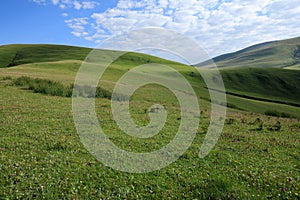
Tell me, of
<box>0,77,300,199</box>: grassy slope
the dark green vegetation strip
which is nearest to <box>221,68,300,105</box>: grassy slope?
the dark green vegetation strip

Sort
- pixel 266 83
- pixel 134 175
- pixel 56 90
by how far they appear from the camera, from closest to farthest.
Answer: pixel 134 175 < pixel 56 90 < pixel 266 83

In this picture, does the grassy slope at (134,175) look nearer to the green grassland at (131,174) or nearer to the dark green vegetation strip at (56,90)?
the green grassland at (131,174)

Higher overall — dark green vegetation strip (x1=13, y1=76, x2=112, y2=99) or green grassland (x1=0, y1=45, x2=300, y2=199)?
dark green vegetation strip (x1=13, y1=76, x2=112, y2=99)

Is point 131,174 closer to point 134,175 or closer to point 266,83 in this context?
point 134,175

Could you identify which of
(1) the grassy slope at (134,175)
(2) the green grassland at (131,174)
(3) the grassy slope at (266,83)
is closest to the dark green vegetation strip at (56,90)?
(2) the green grassland at (131,174)

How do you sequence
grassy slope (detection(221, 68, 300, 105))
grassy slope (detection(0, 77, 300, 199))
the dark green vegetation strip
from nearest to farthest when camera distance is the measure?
grassy slope (detection(0, 77, 300, 199)) < the dark green vegetation strip < grassy slope (detection(221, 68, 300, 105))

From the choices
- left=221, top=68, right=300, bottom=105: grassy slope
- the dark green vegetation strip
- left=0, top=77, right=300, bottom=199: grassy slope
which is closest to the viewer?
left=0, top=77, right=300, bottom=199: grassy slope

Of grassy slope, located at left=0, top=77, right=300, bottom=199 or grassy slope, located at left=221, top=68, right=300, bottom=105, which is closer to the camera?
grassy slope, located at left=0, top=77, right=300, bottom=199

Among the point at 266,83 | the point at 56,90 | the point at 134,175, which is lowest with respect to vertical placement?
the point at 266,83

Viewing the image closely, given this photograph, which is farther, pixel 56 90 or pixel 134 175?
pixel 56 90

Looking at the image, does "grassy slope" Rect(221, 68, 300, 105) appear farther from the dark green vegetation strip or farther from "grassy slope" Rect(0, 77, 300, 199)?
"grassy slope" Rect(0, 77, 300, 199)

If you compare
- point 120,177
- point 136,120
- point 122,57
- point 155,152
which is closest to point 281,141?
point 155,152

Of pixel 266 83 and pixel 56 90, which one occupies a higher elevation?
pixel 56 90

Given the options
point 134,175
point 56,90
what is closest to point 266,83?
point 56,90
